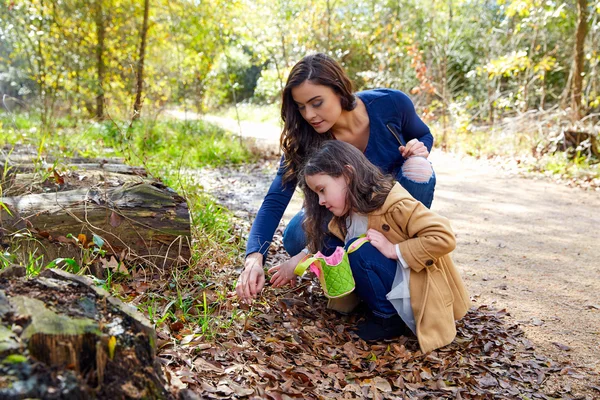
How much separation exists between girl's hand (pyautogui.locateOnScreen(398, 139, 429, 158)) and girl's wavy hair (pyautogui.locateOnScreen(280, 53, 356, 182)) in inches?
14.9

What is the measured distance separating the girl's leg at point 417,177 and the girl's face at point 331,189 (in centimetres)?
50

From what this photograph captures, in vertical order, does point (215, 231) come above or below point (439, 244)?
below

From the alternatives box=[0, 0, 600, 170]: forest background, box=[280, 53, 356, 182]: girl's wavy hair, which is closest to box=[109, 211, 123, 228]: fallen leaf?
box=[280, 53, 356, 182]: girl's wavy hair

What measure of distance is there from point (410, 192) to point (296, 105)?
78 cm

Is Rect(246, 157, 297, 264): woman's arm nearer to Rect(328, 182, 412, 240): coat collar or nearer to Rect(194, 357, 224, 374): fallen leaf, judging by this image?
Rect(328, 182, 412, 240): coat collar

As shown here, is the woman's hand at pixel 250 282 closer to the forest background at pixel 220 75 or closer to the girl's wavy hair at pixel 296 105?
the forest background at pixel 220 75

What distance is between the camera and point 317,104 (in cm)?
267

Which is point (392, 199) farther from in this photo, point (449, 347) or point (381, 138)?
point (449, 347)

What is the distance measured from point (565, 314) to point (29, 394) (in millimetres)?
2728

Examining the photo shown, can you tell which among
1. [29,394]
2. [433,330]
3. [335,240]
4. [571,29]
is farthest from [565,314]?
[571,29]

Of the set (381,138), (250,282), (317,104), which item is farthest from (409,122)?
(250,282)

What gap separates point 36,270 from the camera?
2.36 meters

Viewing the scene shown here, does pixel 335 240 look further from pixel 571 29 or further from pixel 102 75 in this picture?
pixel 571 29

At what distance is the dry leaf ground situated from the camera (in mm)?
1956
